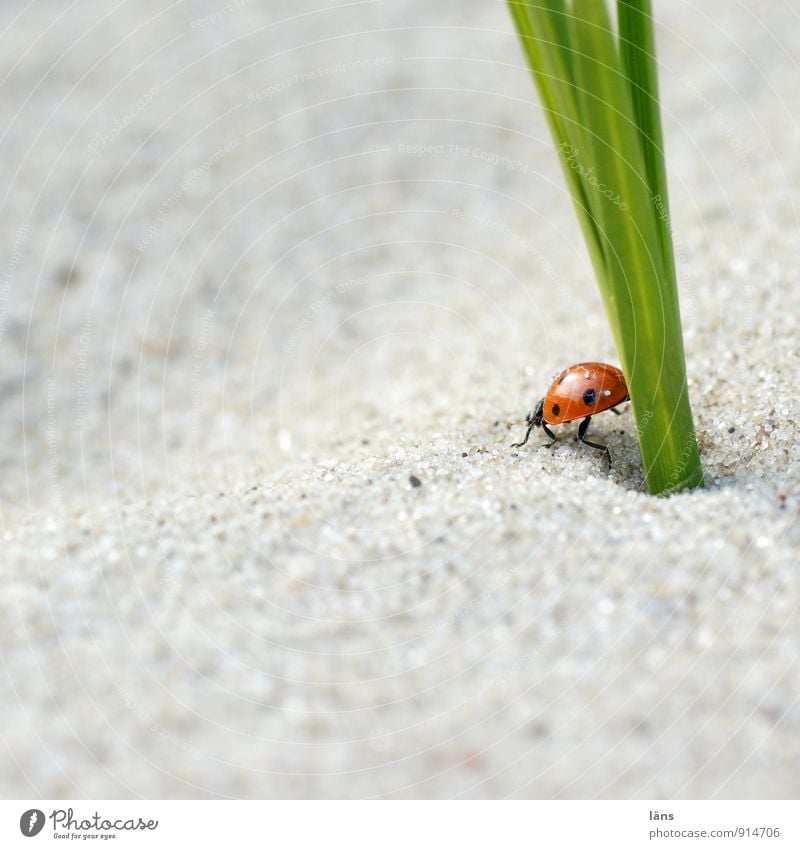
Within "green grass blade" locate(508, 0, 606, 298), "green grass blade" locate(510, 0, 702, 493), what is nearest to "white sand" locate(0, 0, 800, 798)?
"green grass blade" locate(510, 0, 702, 493)

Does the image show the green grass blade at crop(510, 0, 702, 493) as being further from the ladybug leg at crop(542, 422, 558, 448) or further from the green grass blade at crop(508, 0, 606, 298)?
the ladybug leg at crop(542, 422, 558, 448)

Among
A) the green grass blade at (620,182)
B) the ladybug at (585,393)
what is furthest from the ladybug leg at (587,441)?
the green grass blade at (620,182)

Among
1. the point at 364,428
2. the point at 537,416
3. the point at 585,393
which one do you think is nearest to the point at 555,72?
the point at 585,393

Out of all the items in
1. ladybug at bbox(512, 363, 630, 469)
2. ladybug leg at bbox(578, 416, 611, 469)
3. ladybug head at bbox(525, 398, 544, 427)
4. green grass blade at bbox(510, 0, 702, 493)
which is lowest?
ladybug leg at bbox(578, 416, 611, 469)

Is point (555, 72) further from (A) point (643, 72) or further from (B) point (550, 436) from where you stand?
(B) point (550, 436)

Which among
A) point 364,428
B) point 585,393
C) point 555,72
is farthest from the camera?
point 364,428
